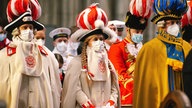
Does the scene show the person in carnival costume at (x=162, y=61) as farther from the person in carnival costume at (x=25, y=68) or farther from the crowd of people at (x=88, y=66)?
the person in carnival costume at (x=25, y=68)

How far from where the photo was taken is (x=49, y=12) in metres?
13.8

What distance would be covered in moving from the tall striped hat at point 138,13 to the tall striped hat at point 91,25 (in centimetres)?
57

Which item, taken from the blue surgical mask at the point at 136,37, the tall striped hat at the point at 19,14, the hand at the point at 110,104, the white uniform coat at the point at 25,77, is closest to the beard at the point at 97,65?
the hand at the point at 110,104

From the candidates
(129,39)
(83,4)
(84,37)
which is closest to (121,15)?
(83,4)

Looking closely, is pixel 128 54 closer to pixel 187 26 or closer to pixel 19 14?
pixel 187 26

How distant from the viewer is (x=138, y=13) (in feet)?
26.6

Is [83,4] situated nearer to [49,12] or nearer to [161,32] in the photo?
[49,12]

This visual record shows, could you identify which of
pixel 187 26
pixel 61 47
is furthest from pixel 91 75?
pixel 61 47

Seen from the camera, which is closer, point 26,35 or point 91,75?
point 26,35

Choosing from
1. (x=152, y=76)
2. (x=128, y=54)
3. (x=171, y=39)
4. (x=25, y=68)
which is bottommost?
(x=152, y=76)

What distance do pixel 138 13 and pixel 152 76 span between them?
1303 millimetres

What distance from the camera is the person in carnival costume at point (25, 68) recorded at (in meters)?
6.80

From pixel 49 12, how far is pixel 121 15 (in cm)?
153

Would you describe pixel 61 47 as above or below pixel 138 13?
below
